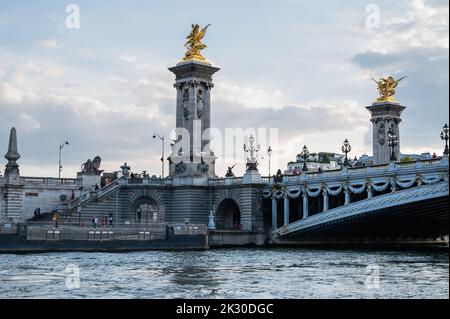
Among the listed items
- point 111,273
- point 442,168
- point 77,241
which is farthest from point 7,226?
point 442,168

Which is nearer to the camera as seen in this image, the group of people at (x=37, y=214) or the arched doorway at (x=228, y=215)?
the group of people at (x=37, y=214)

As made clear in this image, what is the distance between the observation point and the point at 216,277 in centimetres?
3534

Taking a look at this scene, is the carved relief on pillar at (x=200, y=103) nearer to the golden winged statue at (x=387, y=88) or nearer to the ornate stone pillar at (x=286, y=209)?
the ornate stone pillar at (x=286, y=209)

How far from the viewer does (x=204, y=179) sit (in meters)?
79.9

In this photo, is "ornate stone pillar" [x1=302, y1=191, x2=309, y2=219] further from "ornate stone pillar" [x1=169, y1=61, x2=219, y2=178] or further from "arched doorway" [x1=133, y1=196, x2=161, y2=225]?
"arched doorway" [x1=133, y1=196, x2=161, y2=225]

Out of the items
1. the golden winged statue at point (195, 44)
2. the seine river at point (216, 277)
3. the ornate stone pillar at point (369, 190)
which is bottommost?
the seine river at point (216, 277)

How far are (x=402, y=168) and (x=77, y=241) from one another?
2606 cm

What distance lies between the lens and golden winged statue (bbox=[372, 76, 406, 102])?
105438mm

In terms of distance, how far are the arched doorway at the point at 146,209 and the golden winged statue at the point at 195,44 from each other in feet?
49.2

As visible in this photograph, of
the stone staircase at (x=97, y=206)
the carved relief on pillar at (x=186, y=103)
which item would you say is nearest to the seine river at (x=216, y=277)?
the stone staircase at (x=97, y=206)

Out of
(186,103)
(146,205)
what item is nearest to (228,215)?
(146,205)

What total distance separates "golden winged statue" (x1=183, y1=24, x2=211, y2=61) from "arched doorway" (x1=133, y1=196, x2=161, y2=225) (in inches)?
590

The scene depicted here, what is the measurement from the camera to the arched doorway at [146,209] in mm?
80188

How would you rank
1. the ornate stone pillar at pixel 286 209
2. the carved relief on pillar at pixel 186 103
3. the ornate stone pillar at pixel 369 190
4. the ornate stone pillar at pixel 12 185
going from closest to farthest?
the ornate stone pillar at pixel 369 190, the ornate stone pillar at pixel 12 185, the ornate stone pillar at pixel 286 209, the carved relief on pillar at pixel 186 103
